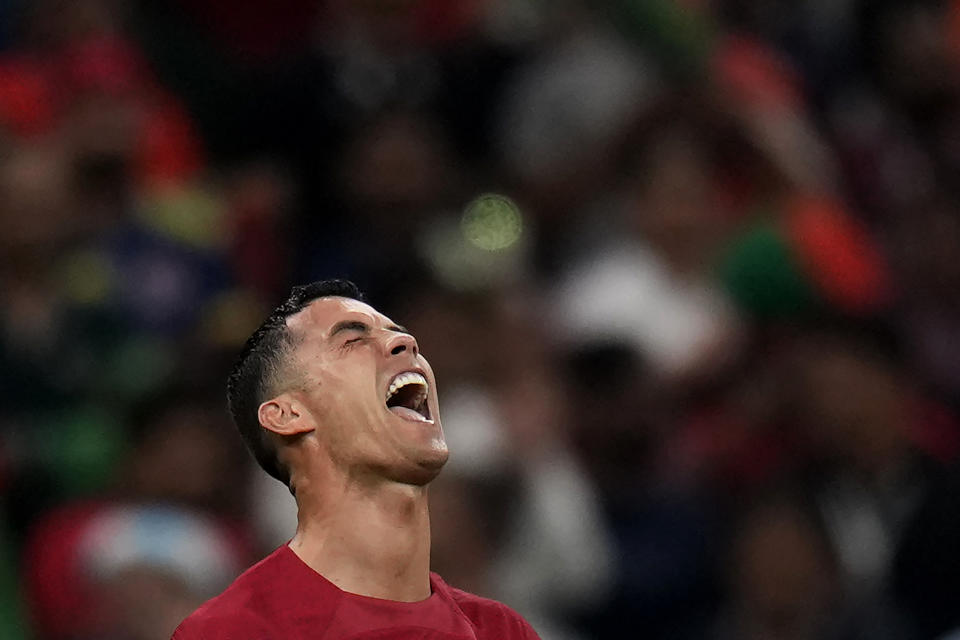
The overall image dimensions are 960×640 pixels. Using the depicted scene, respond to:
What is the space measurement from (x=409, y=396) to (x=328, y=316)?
0.18 meters

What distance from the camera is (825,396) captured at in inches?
214

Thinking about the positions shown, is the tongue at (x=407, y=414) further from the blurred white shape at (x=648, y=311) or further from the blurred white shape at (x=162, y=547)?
the blurred white shape at (x=648, y=311)

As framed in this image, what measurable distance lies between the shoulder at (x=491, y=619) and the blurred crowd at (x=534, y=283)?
217 centimetres

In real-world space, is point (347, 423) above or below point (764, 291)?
above

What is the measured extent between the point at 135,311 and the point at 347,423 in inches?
135

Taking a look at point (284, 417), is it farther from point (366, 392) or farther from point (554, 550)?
point (554, 550)

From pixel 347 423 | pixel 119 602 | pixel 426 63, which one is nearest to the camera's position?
pixel 347 423

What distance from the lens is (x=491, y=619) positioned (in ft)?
8.65

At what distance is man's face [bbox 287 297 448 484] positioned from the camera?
2.50 metres

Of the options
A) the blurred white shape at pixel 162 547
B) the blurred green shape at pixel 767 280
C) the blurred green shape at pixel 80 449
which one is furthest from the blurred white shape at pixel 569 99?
the blurred white shape at pixel 162 547

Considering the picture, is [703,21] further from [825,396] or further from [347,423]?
[347,423]

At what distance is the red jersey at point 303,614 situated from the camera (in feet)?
7.77

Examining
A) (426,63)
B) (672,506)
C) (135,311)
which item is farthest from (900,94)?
(135,311)

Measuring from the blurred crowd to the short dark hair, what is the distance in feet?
7.11
